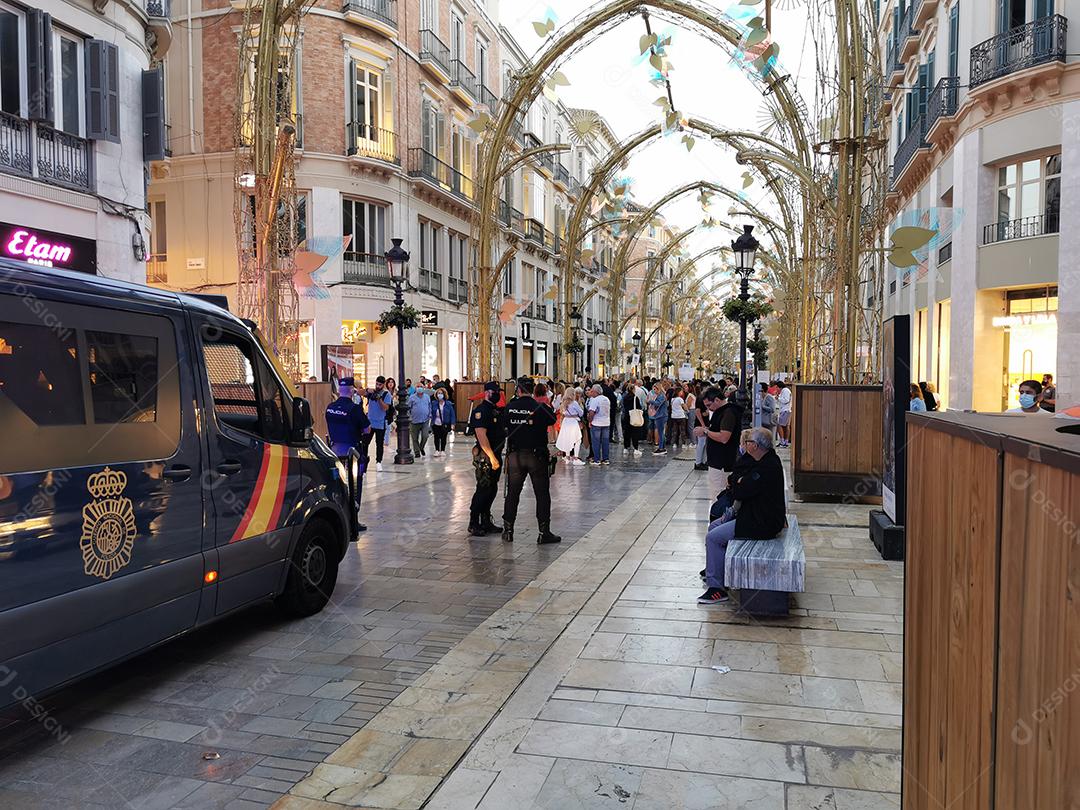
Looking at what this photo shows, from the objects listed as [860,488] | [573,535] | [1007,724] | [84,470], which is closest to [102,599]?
[84,470]

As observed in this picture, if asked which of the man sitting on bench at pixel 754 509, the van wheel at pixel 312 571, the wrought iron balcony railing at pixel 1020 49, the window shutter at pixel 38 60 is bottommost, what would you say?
the van wheel at pixel 312 571

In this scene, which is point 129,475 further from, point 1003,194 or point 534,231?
point 534,231

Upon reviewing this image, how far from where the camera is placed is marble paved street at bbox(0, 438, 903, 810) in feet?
12.7

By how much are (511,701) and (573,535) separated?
527 cm

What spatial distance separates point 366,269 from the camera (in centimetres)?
2850

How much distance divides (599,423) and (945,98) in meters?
12.3

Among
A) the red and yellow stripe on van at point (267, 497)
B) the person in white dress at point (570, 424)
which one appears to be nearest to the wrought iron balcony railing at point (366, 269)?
the person in white dress at point (570, 424)

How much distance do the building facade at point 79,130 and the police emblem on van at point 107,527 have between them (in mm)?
9721

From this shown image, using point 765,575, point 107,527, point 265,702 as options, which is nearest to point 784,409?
point 765,575

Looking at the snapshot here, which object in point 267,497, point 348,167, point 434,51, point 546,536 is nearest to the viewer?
point 267,497

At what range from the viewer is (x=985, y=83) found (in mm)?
18609

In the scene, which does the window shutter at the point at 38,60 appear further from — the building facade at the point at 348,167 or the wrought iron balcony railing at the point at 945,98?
the wrought iron balcony railing at the point at 945,98

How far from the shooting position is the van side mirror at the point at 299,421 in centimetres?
657

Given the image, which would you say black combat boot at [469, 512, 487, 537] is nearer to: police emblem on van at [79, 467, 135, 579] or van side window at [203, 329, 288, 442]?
van side window at [203, 329, 288, 442]
